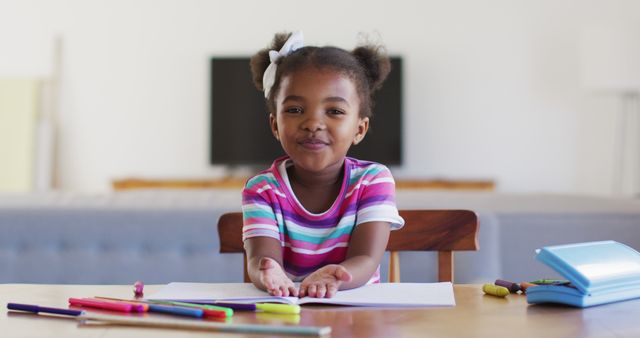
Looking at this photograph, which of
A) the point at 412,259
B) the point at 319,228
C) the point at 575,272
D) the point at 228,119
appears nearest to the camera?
the point at 575,272

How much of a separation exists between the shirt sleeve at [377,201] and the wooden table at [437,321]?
32 cm

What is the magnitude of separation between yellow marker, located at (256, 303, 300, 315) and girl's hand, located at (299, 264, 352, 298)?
3.6 inches

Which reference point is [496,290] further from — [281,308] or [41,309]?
[41,309]

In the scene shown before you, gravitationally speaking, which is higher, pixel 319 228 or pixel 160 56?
pixel 160 56

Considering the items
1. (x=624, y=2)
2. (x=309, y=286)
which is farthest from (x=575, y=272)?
(x=624, y=2)

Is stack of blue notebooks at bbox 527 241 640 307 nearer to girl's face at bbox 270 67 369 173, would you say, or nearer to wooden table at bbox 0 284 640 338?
wooden table at bbox 0 284 640 338

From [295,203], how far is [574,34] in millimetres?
5382

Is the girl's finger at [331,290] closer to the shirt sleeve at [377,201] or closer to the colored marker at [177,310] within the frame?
the colored marker at [177,310]

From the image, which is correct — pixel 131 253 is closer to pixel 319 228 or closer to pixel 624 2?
pixel 319 228

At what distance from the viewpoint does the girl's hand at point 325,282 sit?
1009mm

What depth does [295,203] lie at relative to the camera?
1.35 meters

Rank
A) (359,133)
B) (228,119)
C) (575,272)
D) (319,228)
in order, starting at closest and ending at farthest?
(575,272)
(319,228)
(359,133)
(228,119)

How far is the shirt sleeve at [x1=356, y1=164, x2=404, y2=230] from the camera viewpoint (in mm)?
1314

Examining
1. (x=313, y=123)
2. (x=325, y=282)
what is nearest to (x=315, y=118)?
(x=313, y=123)
